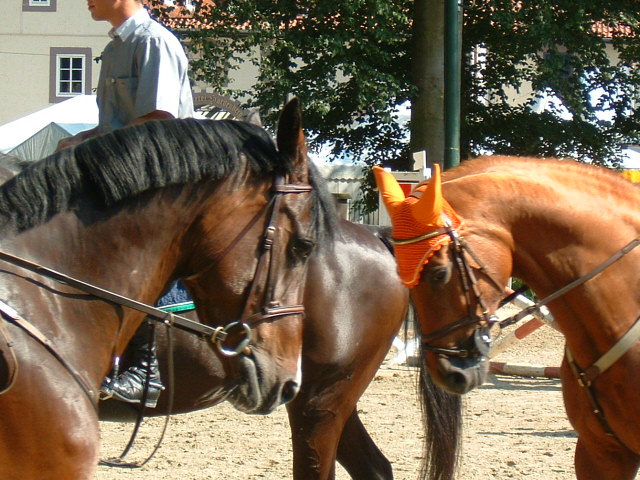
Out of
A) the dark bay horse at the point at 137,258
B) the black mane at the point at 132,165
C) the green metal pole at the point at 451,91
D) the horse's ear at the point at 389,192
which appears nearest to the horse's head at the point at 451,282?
the horse's ear at the point at 389,192

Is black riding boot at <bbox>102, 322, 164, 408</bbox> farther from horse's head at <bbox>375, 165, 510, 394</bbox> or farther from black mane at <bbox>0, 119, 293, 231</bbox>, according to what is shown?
black mane at <bbox>0, 119, 293, 231</bbox>

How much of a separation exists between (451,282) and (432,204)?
29 centimetres

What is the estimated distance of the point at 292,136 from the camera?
2816 mm

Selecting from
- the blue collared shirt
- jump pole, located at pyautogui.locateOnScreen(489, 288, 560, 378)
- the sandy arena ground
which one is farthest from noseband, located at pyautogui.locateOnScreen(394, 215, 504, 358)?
jump pole, located at pyautogui.locateOnScreen(489, 288, 560, 378)

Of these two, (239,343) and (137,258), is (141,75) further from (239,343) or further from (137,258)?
(239,343)

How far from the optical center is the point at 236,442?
6328mm

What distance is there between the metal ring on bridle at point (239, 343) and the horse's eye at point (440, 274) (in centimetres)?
78

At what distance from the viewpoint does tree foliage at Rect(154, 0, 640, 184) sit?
13.6 m

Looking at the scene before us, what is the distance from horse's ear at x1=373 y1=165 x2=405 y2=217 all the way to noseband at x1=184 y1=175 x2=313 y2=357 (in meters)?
0.71

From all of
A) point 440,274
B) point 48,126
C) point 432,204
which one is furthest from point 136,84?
point 48,126

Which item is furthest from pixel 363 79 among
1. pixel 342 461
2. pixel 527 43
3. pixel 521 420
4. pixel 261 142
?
pixel 261 142

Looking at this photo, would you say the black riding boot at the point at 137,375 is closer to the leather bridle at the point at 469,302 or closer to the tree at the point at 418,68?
the leather bridle at the point at 469,302

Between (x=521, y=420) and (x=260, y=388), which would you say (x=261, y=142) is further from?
(x=521, y=420)

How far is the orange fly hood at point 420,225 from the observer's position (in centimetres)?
314
